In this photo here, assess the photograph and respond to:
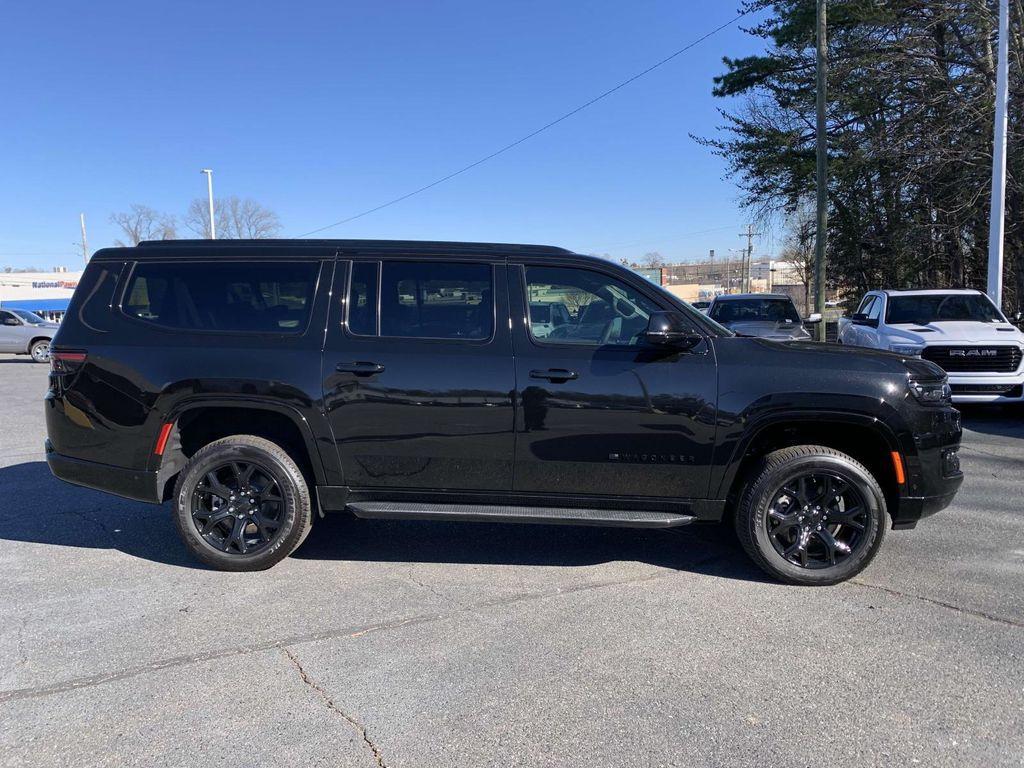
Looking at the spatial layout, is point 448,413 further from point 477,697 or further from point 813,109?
point 813,109

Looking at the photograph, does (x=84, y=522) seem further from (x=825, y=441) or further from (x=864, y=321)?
(x=864, y=321)

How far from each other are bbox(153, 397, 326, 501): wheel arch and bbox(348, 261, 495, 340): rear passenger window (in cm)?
71

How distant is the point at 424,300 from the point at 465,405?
72 cm

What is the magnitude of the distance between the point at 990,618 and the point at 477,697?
A: 273 centimetres

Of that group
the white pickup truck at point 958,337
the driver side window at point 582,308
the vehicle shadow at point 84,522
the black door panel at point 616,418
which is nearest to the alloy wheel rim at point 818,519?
the black door panel at point 616,418

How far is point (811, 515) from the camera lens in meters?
4.23

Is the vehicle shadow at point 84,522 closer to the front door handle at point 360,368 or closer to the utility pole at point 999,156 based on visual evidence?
the front door handle at point 360,368

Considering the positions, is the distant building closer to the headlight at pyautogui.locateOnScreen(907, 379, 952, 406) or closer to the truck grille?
the truck grille

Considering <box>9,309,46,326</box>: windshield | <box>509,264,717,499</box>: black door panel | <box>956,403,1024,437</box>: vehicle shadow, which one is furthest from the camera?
<box>9,309,46,326</box>: windshield

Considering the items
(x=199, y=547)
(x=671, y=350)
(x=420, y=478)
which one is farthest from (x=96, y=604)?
(x=671, y=350)

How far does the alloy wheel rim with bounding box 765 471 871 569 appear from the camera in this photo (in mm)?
4191

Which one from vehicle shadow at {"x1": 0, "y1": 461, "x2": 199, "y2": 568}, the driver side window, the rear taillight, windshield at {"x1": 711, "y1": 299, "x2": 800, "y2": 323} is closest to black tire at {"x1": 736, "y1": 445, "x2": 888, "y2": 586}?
the driver side window

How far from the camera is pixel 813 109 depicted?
73.6ft

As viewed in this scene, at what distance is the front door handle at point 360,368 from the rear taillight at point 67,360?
1.62m
